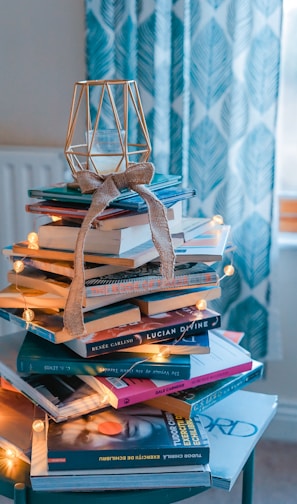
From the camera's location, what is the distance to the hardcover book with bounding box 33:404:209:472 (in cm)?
85

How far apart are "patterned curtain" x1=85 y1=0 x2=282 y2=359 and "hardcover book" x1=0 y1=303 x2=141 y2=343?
67 centimetres

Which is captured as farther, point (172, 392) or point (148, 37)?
point (148, 37)

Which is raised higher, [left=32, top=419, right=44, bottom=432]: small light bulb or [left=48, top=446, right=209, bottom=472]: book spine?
[left=32, top=419, right=44, bottom=432]: small light bulb

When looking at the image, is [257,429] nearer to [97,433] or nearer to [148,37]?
[97,433]

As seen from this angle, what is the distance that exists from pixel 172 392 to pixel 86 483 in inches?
7.1

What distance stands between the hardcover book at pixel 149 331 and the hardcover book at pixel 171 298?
0.01m

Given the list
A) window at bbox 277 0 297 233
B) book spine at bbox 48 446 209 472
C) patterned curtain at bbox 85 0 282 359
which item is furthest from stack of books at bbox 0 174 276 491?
window at bbox 277 0 297 233

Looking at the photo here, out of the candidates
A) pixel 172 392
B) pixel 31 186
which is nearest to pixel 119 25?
pixel 31 186

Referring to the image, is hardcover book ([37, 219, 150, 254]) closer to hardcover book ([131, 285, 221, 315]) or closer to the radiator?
hardcover book ([131, 285, 221, 315])

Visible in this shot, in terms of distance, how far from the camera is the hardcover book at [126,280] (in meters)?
0.92

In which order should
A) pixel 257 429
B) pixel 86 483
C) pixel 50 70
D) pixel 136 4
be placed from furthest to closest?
pixel 50 70 < pixel 136 4 < pixel 257 429 < pixel 86 483

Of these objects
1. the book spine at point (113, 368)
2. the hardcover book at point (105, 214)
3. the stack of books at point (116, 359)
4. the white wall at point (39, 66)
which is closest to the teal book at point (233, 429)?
the stack of books at point (116, 359)

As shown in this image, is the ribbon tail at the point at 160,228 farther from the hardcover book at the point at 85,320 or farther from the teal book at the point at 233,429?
the teal book at the point at 233,429

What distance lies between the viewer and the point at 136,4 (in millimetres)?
1474
